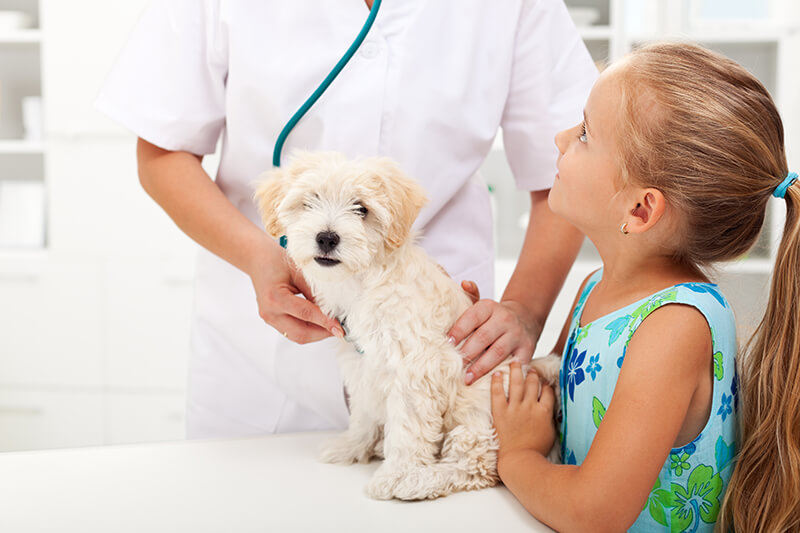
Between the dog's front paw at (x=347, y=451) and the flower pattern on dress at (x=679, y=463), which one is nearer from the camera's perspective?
the flower pattern on dress at (x=679, y=463)

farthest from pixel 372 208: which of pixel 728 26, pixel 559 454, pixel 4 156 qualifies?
pixel 4 156

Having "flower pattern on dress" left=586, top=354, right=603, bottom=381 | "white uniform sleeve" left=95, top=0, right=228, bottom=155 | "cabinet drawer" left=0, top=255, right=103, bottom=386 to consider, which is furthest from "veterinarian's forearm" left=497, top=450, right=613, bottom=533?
"cabinet drawer" left=0, top=255, right=103, bottom=386

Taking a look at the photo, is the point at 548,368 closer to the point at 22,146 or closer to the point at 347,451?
the point at 347,451

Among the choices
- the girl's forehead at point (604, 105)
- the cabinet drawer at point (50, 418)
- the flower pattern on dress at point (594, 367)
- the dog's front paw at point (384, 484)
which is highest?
the girl's forehead at point (604, 105)

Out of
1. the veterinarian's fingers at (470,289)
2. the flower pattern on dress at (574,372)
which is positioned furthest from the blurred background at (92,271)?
the flower pattern on dress at (574,372)

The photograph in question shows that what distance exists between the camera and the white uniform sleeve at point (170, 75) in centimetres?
100

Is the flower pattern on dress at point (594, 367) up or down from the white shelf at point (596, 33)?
down

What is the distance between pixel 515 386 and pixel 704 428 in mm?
212

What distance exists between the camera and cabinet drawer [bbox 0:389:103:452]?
111 inches

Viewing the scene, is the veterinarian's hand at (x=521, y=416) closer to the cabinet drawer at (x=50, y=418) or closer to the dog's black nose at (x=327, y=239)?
the dog's black nose at (x=327, y=239)

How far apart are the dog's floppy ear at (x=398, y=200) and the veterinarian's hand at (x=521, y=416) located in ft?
0.70

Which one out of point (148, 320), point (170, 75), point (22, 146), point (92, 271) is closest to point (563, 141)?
point (170, 75)

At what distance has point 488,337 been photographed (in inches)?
Result: 35.1

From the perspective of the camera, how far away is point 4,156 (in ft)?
10.3
